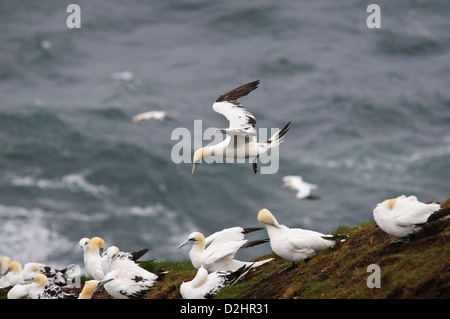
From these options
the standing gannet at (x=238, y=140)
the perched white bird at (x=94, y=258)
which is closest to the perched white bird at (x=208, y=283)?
the perched white bird at (x=94, y=258)

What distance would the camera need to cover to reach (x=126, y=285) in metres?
11.3

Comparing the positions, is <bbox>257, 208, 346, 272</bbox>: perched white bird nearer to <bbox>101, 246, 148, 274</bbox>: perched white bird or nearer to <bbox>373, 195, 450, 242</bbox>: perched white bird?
<bbox>373, 195, 450, 242</bbox>: perched white bird

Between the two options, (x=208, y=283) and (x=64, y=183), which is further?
(x=64, y=183)

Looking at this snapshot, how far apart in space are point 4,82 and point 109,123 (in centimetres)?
1102

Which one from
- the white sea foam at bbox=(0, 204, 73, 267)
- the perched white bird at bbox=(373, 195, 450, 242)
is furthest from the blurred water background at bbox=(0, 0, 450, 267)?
the perched white bird at bbox=(373, 195, 450, 242)

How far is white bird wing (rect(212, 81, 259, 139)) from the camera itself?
527 inches

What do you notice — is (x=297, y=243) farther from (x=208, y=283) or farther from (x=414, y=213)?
(x=414, y=213)

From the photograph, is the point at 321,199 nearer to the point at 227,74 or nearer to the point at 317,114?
the point at 317,114

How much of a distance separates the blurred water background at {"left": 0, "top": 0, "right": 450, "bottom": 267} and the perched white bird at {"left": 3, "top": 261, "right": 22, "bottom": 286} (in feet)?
43.9

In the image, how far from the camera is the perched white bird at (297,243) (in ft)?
33.7

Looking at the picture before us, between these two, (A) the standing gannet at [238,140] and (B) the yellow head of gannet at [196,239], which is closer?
(B) the yellow head of gannet at [196,239]

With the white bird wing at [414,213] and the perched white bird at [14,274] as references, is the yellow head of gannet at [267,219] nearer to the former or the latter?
the white bird wing at [414,213]

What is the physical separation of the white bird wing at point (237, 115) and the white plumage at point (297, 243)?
3.08 metres

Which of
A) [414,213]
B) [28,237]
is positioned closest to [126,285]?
[414,213]
